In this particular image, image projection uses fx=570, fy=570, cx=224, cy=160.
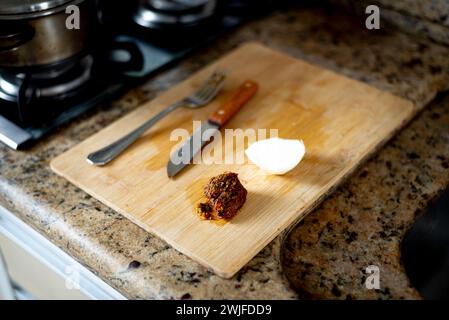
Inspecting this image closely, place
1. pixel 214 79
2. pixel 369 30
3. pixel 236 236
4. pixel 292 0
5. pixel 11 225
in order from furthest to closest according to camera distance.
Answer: pixel 292 0, pixel 369 30, pixel 214 79, pixel 11 225, pixel 236 236

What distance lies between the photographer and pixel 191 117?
36.3 inches

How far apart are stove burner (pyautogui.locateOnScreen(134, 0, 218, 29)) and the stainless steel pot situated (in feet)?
0.64

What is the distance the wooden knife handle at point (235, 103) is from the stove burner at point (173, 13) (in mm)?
195

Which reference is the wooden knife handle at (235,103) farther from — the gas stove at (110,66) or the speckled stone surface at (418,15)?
the speckled stone surface at (418,15)

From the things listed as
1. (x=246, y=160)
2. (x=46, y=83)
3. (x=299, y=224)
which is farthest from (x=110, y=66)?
(x=299, y=224)

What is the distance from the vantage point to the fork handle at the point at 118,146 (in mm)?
826

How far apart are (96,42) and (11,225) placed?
32 cm

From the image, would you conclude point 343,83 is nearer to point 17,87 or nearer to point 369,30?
point 369,30

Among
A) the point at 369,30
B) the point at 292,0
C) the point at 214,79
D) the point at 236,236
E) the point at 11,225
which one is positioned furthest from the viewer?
the point at 292,0

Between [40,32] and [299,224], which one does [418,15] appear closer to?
[299,224]

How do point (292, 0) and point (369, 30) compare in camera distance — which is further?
point (292, 0)

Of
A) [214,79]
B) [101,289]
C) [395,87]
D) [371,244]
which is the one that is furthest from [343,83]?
[101,289]

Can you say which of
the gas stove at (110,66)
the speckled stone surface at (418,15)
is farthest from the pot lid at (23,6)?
the speckled stone surface at (418,15)
